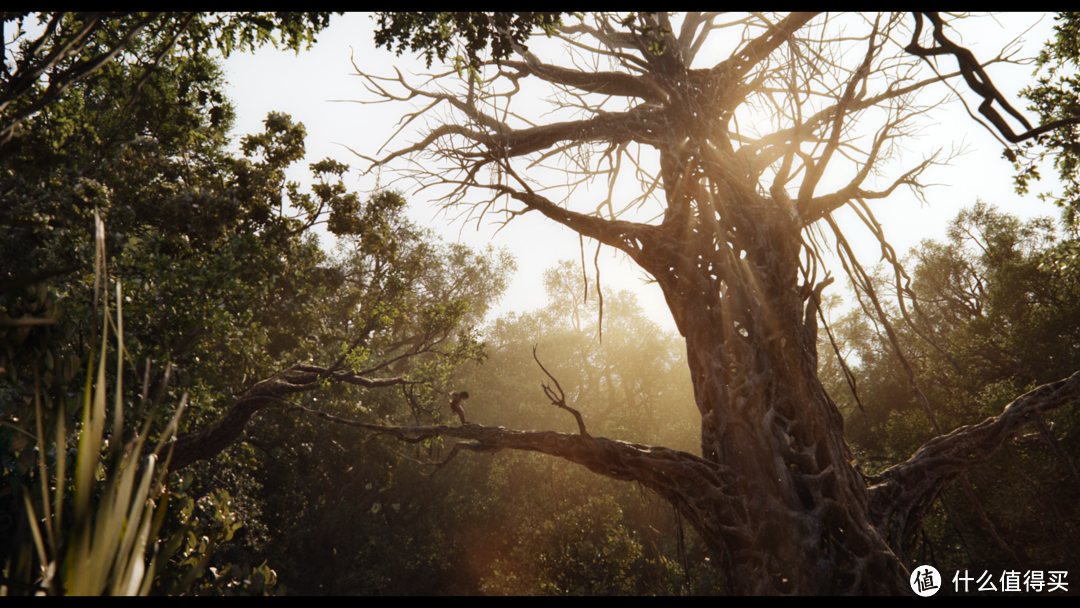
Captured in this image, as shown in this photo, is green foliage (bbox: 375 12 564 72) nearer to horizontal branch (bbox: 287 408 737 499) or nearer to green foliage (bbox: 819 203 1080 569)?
horizontal branch (bbox: 287 408 737 499)

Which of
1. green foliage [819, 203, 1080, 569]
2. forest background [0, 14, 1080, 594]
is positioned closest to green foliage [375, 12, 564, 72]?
forest background [0, 14, 1080, 594]

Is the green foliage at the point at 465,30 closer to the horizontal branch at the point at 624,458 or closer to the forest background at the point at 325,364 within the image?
the forest background at the point at 325,364

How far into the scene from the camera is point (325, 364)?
1434 centimetres

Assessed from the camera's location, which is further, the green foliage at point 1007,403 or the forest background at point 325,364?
the green foliage at point 1007,403

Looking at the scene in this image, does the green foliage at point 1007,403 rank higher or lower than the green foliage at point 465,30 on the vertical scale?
lower

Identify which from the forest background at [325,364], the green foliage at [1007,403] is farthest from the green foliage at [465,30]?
the green foliage at [1007,403]

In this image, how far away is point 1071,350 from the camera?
13.2 meters

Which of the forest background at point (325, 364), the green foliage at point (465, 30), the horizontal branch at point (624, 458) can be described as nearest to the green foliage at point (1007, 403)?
the forest background at point (325, 364)

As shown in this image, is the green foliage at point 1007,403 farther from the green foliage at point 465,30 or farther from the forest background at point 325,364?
the green foliage at point 465,30

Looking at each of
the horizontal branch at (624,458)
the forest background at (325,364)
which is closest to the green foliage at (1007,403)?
the forest background at (325,364)

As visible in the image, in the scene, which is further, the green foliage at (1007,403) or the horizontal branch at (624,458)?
the green foliage at (1007,403)

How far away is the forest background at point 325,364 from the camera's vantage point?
4758mm
